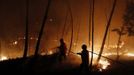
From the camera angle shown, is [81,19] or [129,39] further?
[81,19]

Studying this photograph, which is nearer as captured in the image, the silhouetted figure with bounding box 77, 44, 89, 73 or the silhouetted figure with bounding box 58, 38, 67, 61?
the silhouetted figure with bounding box 77, 44, 89, 73

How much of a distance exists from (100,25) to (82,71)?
42804mm

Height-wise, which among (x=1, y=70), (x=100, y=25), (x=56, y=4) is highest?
(x=56, y=4)

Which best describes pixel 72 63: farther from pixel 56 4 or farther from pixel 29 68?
pixel 56 4

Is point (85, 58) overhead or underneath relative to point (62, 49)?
underneath

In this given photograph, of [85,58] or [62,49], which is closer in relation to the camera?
[85,58]

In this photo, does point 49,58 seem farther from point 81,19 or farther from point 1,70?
point 81,19

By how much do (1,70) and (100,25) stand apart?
41.9m

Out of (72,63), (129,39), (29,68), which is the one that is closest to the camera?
(29,68)

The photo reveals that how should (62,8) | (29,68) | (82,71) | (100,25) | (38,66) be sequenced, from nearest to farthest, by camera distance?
(82,71) → (29,68) → (38,66) → (100,25) → (62,8)

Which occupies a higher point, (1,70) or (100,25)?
(100,25)

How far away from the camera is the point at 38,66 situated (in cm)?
2861

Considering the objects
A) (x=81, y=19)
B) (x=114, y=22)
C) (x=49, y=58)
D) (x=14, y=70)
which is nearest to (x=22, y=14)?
(x=81, y=19)

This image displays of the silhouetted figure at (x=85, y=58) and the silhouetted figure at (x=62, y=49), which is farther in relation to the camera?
the silhouetted figure at (x=62, y=49)
